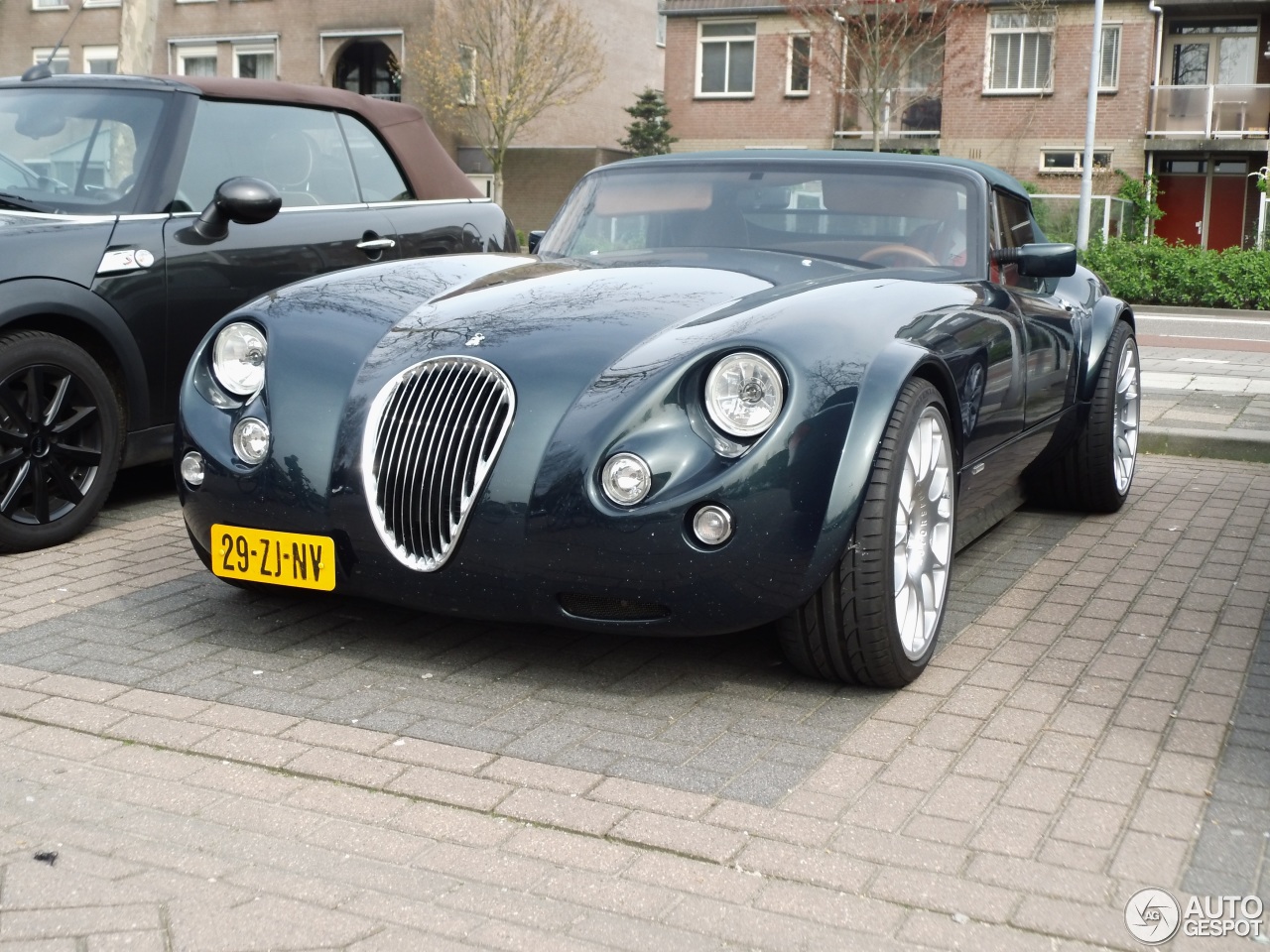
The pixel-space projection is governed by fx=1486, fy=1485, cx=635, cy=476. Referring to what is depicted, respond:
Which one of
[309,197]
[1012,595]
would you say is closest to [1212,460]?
[1012,595]

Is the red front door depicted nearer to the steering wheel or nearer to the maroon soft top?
the maroon soft top

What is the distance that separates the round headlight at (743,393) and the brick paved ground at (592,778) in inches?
29.6

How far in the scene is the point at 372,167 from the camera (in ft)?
23.1

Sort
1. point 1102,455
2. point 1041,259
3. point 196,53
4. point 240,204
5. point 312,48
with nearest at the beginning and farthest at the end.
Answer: point 1041,259, point 240,204, point 1102,455, point 312,48, point 196,53

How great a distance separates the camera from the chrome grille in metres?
3.73

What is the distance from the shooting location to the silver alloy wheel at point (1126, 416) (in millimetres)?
6473

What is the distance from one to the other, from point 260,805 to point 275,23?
37975 millimetres

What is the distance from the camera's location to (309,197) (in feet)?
21.8

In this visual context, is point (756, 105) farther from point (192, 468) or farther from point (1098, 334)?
point (192, 468)

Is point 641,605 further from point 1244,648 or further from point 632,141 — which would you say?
point 632,141

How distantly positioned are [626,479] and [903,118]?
35.6 m

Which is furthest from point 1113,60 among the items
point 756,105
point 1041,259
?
point 1041,259

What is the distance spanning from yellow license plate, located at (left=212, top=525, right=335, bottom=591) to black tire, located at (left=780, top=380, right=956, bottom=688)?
120 cm

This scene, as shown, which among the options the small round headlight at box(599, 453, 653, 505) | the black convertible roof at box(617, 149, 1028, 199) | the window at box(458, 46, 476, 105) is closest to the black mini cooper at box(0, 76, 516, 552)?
the black convertible roof at box(617, 149, 1028, 199)
